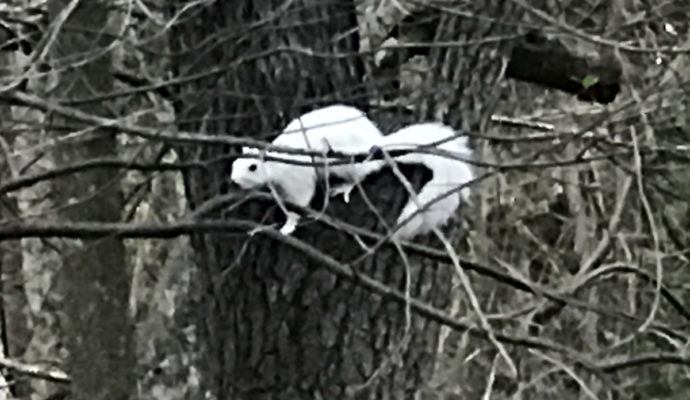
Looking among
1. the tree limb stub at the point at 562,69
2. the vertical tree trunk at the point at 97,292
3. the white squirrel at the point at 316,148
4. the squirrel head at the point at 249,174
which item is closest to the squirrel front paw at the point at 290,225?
the white squirrel at the point at 316,148

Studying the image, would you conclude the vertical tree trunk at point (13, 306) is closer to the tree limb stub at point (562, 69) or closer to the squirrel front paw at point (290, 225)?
the tree limb stub at point (562, 69)

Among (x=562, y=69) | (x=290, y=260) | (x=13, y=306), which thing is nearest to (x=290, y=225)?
(x=290, y=260)

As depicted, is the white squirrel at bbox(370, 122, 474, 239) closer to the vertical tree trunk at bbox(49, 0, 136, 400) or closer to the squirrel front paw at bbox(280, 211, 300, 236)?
the squirrel front paw at bbox(280, 211, 300, 236)

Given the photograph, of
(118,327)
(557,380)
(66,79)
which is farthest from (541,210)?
(66,79)

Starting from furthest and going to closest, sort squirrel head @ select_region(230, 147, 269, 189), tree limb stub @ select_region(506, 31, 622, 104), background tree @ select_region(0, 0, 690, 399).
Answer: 1. tree limb stub @ select_region(506, 31, 622, 104)
2. squirrel head @ select_region(230, 147, 269, 189)
3. background tree @ select_region(0, 0, 690, 399)

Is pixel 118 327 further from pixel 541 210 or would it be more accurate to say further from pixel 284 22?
pixel 541 210

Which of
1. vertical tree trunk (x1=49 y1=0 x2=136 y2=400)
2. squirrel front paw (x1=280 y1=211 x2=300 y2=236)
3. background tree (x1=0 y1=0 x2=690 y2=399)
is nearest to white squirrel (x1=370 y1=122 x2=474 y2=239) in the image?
background tree (x1=0 y1=0 x2=690 y2=399)
